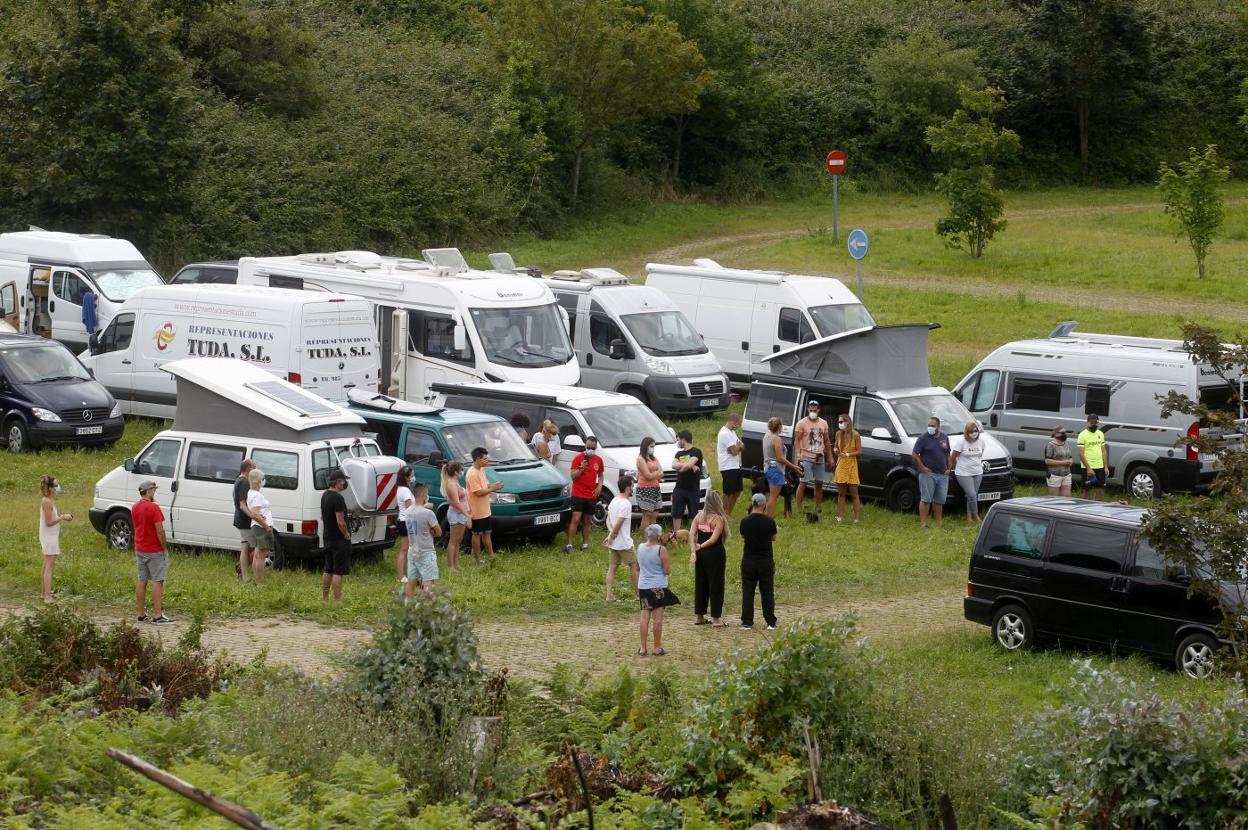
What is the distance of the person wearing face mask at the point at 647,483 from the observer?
18141mm

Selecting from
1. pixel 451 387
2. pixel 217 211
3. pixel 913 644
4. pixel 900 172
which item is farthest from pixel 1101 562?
pixel 900 172

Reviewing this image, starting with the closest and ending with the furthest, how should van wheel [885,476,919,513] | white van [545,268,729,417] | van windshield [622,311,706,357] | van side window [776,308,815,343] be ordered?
van wheel [885,476,919,513]
white van [545,268,729,417]
van windshield [622,311,706,357]
van side window [776,308,815,343]

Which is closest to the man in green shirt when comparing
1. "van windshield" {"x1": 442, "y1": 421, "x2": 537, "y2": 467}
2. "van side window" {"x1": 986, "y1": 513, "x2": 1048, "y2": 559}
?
"van side window" {"x1": 986, "y1": 513, "x2": 1048, "y2": 559}

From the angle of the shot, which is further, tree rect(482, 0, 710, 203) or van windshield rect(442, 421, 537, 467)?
tree rect(482, 0, 710, 203)

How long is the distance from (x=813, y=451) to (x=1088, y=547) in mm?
6998

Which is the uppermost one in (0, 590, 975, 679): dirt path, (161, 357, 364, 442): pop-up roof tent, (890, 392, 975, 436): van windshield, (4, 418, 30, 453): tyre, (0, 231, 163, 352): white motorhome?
(0, 231, 163, 352): white motorhome

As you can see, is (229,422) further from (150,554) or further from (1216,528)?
(1216,528)

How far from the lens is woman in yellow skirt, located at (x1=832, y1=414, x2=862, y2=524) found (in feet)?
68.5

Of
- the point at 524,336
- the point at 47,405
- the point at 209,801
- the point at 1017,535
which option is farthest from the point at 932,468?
the point at 209,801

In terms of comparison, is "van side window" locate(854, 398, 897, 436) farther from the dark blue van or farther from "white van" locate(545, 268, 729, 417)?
the dark blue van

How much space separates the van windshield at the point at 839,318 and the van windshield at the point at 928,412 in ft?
19.7

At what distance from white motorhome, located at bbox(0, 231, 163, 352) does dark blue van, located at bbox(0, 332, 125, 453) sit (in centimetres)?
405

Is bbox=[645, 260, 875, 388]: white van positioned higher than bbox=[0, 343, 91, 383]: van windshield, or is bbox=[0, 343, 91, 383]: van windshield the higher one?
bbox=[645, 260, 875, 388]: white van

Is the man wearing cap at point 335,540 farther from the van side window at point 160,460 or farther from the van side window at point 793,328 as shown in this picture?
the van side window at point 793,328
